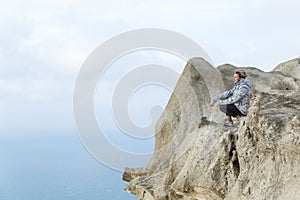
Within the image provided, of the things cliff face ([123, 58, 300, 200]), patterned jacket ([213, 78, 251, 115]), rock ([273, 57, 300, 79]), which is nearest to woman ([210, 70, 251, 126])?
patterned jacket ([213, 78, 251, 115])

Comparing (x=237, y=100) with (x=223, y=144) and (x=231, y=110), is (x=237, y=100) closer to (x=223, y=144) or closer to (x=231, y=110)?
(x=231, y=110)

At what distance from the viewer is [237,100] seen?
16438mm

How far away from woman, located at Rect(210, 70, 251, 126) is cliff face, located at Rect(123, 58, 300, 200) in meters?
0.69

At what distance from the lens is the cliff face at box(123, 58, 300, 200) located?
11734 mm

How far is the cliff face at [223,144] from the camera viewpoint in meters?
11.7

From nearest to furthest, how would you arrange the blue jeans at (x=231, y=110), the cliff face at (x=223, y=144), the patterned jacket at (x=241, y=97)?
the cliff face at (x=223, y=144), the patterned jacket at (x=241, y=97), the blue jeans at (x=231, y=110)

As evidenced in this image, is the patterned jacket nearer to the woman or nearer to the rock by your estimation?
the woman

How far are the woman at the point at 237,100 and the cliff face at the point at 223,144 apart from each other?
2.26 ft

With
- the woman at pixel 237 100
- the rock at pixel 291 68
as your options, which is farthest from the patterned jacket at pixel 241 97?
the rock at pixel 291 68

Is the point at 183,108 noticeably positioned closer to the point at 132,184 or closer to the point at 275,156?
the point at 132,184

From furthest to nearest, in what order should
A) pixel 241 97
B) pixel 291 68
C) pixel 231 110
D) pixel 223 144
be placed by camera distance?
1. pixel 291 68
2. pixel 231 110
3. pixel 241 97
4. pixel 223 144

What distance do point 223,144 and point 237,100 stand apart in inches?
89.6

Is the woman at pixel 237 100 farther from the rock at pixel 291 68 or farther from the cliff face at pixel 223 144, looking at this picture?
the rock at pixel 291 68

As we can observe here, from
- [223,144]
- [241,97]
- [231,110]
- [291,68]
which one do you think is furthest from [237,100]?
[291,68]
